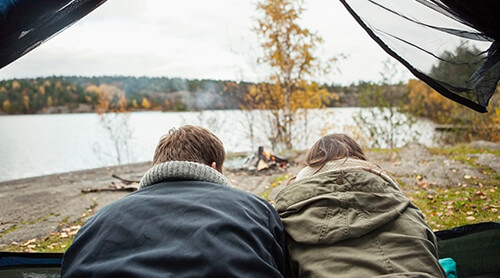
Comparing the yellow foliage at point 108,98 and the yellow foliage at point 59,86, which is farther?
the yellow foliage at point 108,98

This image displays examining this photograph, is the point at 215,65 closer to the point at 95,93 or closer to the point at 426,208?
the point at 95,93

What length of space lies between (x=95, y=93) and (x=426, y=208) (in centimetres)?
1131

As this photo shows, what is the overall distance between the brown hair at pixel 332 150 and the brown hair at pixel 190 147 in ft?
1.86

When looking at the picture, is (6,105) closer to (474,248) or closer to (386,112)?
(386,112)

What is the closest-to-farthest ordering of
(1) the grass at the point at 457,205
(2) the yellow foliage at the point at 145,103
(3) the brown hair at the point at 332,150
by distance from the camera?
(3) the brown hair at the point at 332,150
(1) the grass at the point at 457,205
(2) the yellow foliage at the point at 145,103

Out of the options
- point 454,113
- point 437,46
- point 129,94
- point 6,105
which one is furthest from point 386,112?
point 6,105

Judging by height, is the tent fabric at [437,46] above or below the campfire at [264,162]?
above

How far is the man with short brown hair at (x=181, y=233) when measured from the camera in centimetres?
119

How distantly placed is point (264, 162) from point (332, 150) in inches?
215

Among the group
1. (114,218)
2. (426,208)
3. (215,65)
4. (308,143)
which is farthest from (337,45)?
(114,218)

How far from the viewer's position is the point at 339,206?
5.08 feet

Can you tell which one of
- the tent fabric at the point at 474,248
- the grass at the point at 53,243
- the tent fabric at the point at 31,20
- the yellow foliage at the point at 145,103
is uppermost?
the tent fabric at the point at 31,20

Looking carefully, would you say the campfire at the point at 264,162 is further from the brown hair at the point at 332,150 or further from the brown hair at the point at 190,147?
the brown hair at the point at 190,147

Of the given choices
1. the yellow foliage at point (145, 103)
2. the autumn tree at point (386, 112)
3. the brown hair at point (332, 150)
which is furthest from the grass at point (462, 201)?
the yellow foliage at point (145, 103)
